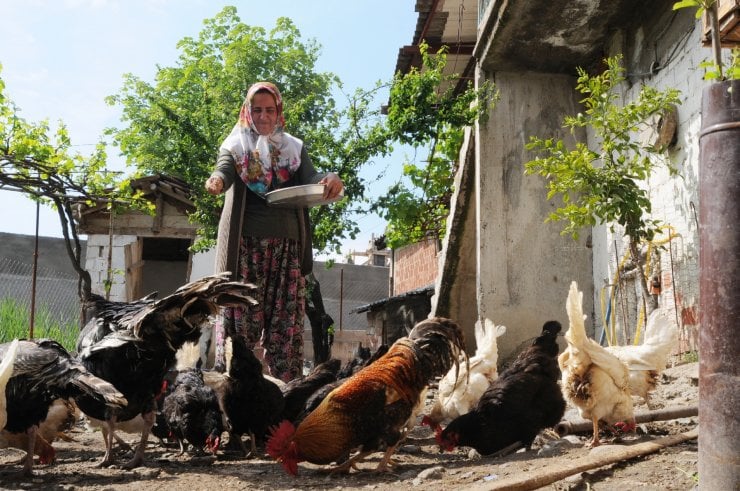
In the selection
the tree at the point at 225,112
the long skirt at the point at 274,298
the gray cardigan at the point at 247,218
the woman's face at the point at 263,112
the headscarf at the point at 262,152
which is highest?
the tree at the point at 225,112

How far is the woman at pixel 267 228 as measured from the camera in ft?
18.2

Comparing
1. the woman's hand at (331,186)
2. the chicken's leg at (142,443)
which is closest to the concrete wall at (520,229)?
the woman's hand at (331,186)

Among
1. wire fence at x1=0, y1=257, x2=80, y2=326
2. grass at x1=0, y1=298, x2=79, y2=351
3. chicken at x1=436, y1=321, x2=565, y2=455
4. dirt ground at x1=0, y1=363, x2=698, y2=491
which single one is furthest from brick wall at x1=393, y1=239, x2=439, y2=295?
dirt ground at x1=0, y1=363, x2=698, y2=491

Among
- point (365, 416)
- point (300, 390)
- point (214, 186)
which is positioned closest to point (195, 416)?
point (300, 390)

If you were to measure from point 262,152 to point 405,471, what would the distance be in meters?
2.88

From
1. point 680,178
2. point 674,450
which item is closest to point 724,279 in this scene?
point 674,450

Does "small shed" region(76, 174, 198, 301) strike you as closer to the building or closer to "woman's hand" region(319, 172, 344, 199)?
the building

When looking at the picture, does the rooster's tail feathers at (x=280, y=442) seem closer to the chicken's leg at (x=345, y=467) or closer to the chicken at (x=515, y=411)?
the chicken's leg at (x=345, y=467)

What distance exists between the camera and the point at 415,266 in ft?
69.2

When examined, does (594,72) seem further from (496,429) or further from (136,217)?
(136,217)

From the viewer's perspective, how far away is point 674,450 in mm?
3592

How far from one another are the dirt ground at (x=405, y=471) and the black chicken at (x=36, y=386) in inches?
14.1

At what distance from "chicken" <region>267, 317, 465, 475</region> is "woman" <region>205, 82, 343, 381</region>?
1.28 m

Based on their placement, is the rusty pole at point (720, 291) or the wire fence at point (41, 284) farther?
the wire fence at point (41, 284)
